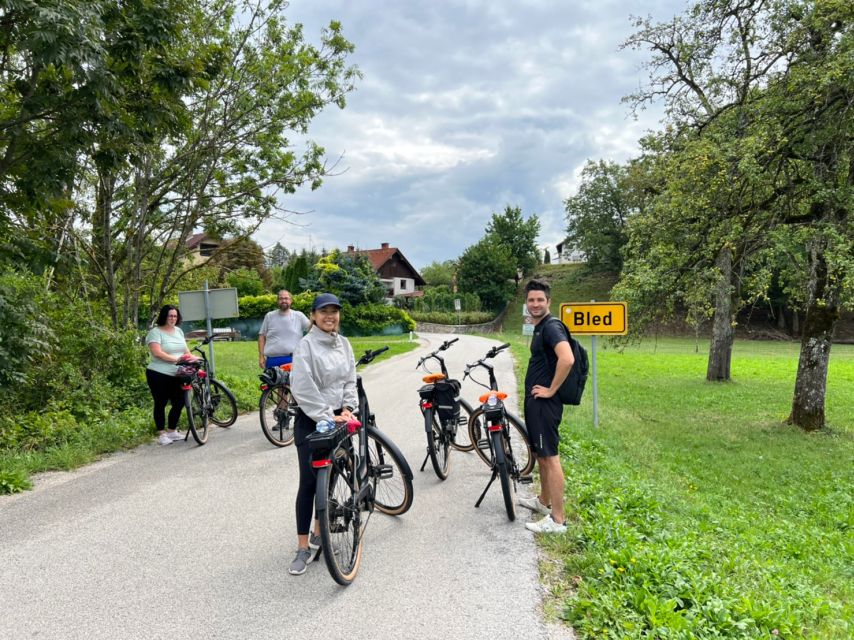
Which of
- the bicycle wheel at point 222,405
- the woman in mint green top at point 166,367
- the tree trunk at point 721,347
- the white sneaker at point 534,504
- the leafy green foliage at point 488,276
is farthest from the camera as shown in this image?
the leafy green foliage at point 488,276

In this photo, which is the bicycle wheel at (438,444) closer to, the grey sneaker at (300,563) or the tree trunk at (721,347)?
the grey sneaker at (300,563)

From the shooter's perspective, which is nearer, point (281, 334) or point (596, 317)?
point (281, 334)

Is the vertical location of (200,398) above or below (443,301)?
below

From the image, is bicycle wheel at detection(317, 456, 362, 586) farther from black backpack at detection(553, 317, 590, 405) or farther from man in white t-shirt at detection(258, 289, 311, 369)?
man in white t-shirt at detection(258, 289, 311, 369)

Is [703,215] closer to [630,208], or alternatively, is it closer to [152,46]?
[152,46]

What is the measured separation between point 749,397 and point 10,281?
16.4 meters

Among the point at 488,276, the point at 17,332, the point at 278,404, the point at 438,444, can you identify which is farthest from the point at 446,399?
the point at 488,276

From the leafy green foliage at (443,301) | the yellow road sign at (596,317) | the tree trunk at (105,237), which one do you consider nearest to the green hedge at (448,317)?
the leafy green foliage at (443,301)

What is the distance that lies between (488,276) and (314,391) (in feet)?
176

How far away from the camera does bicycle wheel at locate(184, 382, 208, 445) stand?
663cm

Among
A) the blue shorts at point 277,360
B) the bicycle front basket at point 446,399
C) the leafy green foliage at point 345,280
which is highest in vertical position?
the leafy green foliage at point 345,280

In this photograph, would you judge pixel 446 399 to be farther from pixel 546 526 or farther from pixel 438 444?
pixel 546 526

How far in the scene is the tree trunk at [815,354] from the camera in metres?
9.83

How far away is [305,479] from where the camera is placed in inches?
132
